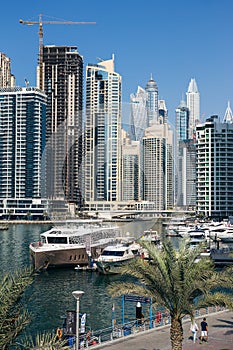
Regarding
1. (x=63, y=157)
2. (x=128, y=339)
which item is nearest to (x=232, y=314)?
(x=128, y=339)

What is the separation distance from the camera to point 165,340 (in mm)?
21656

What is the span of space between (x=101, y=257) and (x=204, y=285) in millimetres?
36779

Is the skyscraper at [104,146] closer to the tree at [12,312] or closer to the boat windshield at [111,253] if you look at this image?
the boat windshield at [111,253]

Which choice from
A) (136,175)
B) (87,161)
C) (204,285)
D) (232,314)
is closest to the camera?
(204,285)

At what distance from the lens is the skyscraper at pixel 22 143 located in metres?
168

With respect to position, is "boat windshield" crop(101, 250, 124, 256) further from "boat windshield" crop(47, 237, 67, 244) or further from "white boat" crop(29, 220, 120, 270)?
"boat windshield" crop(47, 237, 67, 244)

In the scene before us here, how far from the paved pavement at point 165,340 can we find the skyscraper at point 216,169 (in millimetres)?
117227

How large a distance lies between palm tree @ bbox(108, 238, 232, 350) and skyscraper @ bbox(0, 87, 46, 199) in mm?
150694

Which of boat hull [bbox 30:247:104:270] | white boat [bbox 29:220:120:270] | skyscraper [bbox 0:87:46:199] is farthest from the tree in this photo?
skyscraper [bbox 0:87:46:199]

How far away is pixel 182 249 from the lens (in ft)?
61.1

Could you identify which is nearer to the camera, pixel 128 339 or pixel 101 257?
pixel 128 339

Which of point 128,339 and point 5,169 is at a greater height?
point 5,169

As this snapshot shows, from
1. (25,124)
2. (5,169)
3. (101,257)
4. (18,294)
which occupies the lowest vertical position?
(101,257)

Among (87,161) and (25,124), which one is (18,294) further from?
(25,124)
